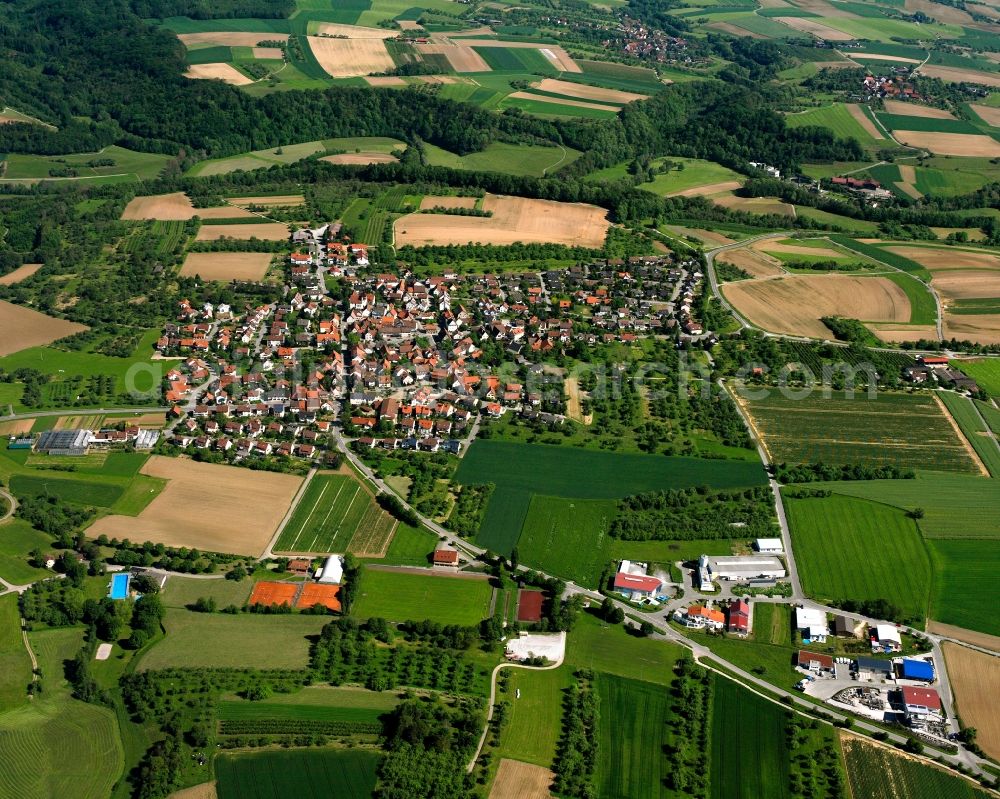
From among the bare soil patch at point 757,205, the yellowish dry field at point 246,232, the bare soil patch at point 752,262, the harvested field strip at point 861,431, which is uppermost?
the bare soil patch at point 757,205

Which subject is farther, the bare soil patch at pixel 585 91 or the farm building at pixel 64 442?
the bare soil patch at pixel 585 91

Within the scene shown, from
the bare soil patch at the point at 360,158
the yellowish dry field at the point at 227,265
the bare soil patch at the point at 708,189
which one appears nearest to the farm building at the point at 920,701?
the yellowish dry field at the point at 227,265

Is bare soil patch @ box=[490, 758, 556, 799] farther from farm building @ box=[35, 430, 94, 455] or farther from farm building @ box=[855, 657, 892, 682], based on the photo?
farm building @ box=[35, 430, 94, 455]

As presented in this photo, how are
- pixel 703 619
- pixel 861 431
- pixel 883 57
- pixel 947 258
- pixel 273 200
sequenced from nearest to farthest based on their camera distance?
pixel 703 619, pixel 861 431, pixel 947 258, pixel 273 200, pixel 883 57

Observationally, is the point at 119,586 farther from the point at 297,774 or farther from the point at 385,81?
the point at 385,81

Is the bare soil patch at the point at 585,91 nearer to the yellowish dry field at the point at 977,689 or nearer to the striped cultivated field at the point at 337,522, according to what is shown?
the striped cultivated field at the point at 337,522

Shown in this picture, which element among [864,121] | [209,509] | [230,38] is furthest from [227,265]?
[864,121]
